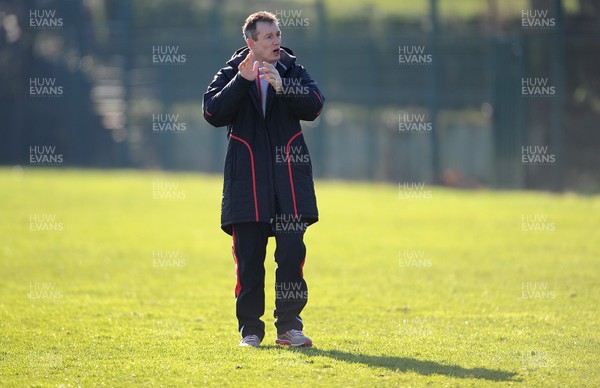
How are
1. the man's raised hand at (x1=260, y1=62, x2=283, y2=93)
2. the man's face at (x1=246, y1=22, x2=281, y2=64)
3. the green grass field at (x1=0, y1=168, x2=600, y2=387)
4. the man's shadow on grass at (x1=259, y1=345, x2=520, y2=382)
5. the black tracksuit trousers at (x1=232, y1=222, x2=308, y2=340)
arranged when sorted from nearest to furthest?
the man's shadow on grass at (x1=259, y1=345, x2=520, y2=382)
the green grass field at (x1=0, y1=168, x2=600, y2=387)
the man's raised hand at (x1=260, y1=62, x2=283, y2=93)
the man's face at (x1=246, y1=22, x2=281, y2=64)
the black tracksuit trousers at (x1=232, y1=222, x2=308, y2=340)

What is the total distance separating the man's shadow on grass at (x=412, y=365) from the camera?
6465 millimetres

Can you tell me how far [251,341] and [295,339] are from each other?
305mm

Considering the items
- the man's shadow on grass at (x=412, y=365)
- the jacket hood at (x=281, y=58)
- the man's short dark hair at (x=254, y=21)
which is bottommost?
the man's shadow on grass at (x=412, y=365)

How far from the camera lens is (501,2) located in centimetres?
2330

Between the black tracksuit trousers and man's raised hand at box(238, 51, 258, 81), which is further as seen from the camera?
the black tracksuit trousers

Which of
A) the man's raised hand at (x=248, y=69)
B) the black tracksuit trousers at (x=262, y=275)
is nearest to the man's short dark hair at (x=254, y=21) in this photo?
the man's raised hand at (x=248, y=69)

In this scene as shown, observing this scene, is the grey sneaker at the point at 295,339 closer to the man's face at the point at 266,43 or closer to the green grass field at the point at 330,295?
the green grass field at the point at 330,295

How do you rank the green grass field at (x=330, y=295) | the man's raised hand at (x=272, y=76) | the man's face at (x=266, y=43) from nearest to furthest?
the green grass field at (x=330, y=295), the man's raised hand at (x=272, y=76), the man's face at (x=266, y=43)

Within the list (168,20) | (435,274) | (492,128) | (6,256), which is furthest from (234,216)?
(168,20)

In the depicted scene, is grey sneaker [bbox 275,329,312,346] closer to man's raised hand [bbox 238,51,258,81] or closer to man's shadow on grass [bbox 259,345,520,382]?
man's shadow on grass [bbox 259,345,520,382]

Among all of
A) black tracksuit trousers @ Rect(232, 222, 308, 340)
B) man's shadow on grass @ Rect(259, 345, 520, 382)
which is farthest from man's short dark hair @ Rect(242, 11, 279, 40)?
man's shadow on grass @ Rect(259, 345, 520, 382)

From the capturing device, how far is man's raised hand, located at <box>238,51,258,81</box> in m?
7.18

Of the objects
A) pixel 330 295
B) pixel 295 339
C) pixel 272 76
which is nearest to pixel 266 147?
pixel 272 76

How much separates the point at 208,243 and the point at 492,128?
383 inches
